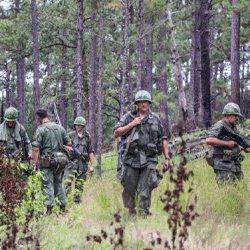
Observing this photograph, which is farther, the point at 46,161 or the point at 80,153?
the point at 80,153

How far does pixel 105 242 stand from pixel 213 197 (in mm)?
2656

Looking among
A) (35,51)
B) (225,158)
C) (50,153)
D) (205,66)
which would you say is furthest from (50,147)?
(35,51)

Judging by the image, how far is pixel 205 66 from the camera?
60.7ft

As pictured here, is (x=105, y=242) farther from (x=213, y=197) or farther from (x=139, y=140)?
(x=213, y=197)

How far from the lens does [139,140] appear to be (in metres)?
7.15

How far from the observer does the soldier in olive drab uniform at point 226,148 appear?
798cm

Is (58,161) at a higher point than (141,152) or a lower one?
lower

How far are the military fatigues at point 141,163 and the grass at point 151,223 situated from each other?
0.25m

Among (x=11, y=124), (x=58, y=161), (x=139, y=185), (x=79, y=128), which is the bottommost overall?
(x=139, y=185)

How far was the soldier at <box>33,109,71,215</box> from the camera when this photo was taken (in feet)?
26.9

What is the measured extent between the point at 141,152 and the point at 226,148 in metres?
1.71

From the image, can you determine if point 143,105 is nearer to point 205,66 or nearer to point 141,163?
point 141,163

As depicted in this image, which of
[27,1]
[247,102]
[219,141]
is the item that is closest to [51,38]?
[27,1]

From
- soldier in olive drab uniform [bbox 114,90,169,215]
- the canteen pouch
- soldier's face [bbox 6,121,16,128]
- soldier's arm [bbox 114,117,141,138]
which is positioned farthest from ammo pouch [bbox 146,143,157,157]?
soldier's face [bbox 6,121,16,128]
